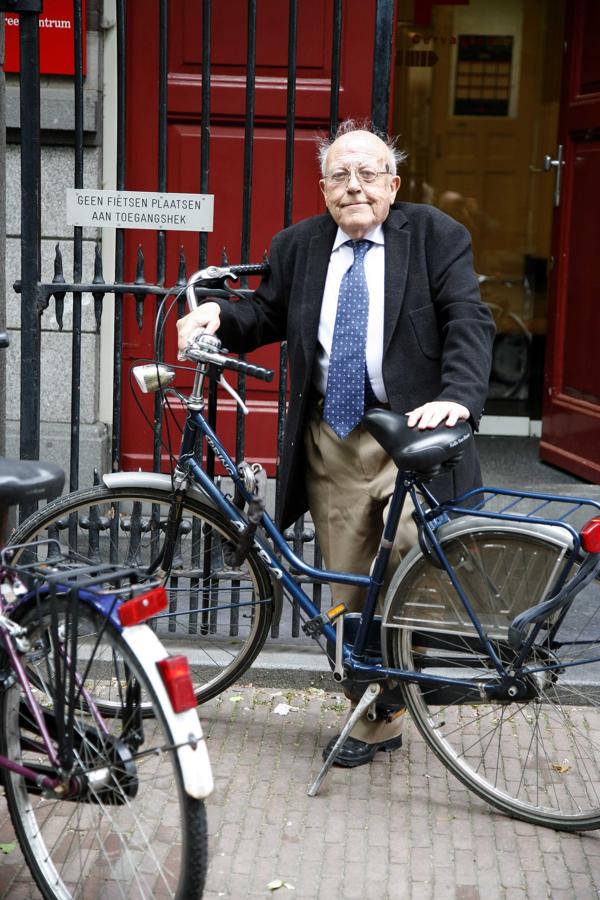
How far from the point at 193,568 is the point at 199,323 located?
111 centimetres

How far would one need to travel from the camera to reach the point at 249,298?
3908mm

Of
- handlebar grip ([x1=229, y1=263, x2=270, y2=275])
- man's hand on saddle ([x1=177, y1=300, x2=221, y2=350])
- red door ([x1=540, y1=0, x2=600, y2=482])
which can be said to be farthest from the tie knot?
red door ([x1=540, y1=0, x2=600, y2=482])

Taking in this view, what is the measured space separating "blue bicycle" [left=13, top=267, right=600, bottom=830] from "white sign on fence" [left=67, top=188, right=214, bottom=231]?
300 millimetres

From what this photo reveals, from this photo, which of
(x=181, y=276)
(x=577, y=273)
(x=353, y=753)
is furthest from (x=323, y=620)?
(x=577, y=273)

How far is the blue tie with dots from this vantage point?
3596mm

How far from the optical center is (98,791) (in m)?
2.80

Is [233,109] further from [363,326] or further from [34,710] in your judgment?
[34,710]

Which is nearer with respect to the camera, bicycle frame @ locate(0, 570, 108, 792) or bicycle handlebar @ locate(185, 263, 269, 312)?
bicycle frame @ locate(0, 570, 108, 792)

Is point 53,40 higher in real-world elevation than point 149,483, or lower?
higher

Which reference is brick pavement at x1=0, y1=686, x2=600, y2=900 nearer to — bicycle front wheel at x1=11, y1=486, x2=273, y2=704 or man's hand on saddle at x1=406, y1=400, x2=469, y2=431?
bicycle front wheel at x1=11, y1=486, x2=273, y2=704

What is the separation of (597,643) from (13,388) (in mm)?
3562

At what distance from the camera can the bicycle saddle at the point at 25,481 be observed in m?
2.76

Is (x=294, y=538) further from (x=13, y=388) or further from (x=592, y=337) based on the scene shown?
(x=592, y=337)

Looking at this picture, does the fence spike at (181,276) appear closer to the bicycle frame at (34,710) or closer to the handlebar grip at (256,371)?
the handlebar grip at (256,371)
